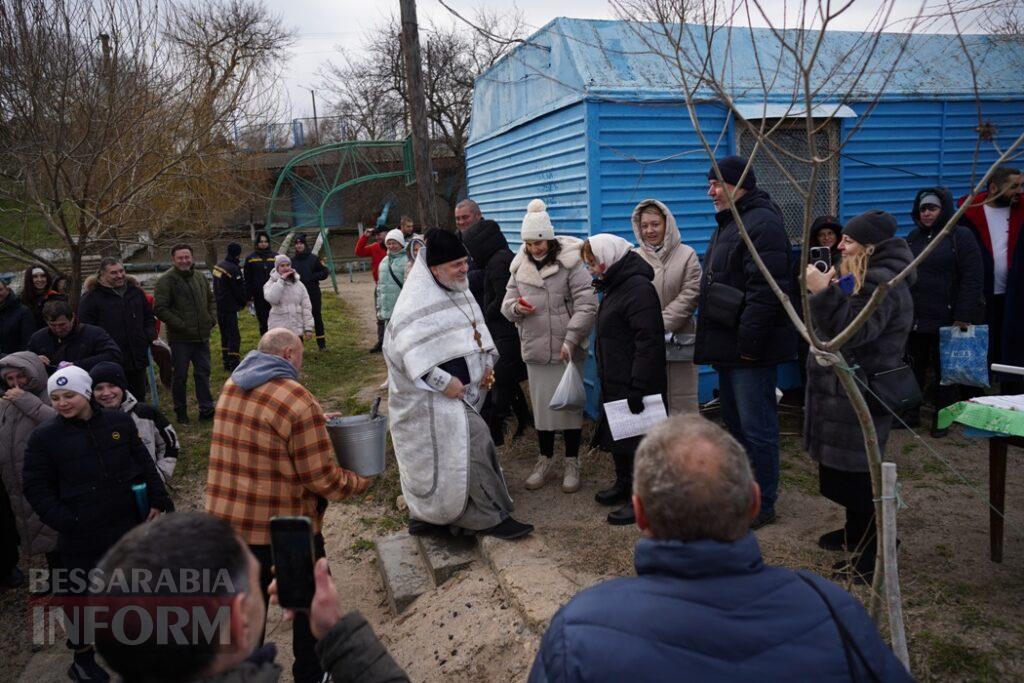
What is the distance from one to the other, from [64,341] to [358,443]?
3.73m

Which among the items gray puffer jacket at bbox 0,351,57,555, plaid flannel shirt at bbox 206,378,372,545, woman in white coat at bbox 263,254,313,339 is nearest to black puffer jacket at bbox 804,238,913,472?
plaid flannel shirt at bbox 206,378,372,545

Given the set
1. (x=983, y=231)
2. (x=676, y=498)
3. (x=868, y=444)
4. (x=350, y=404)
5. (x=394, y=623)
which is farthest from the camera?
(x=350, y=404)

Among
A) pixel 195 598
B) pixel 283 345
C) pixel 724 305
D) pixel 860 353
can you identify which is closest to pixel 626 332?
pixel 724 305

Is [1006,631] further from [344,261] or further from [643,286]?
[344,261]

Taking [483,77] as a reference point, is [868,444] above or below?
below

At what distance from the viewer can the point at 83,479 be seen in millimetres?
3656

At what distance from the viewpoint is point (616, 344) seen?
460cm

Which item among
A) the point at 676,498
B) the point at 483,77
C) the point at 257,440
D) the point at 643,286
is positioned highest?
the point at 483,77

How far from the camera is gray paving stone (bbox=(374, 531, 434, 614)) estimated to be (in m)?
4.38

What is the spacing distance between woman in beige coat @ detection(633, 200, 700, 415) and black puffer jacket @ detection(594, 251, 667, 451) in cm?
50

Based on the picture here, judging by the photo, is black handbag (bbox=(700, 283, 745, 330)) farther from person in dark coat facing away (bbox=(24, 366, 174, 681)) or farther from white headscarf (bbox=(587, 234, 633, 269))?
person in dark coat facing away (bbox=(24, 366, 174, 681))

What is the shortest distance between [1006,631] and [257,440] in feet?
10.5

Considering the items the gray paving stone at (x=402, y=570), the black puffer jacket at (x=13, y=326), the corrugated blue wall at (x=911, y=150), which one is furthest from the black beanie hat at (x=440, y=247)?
the corrugated blue wall at (x=911, y=150)

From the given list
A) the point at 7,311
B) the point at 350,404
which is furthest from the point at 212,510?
the point at 350,404
